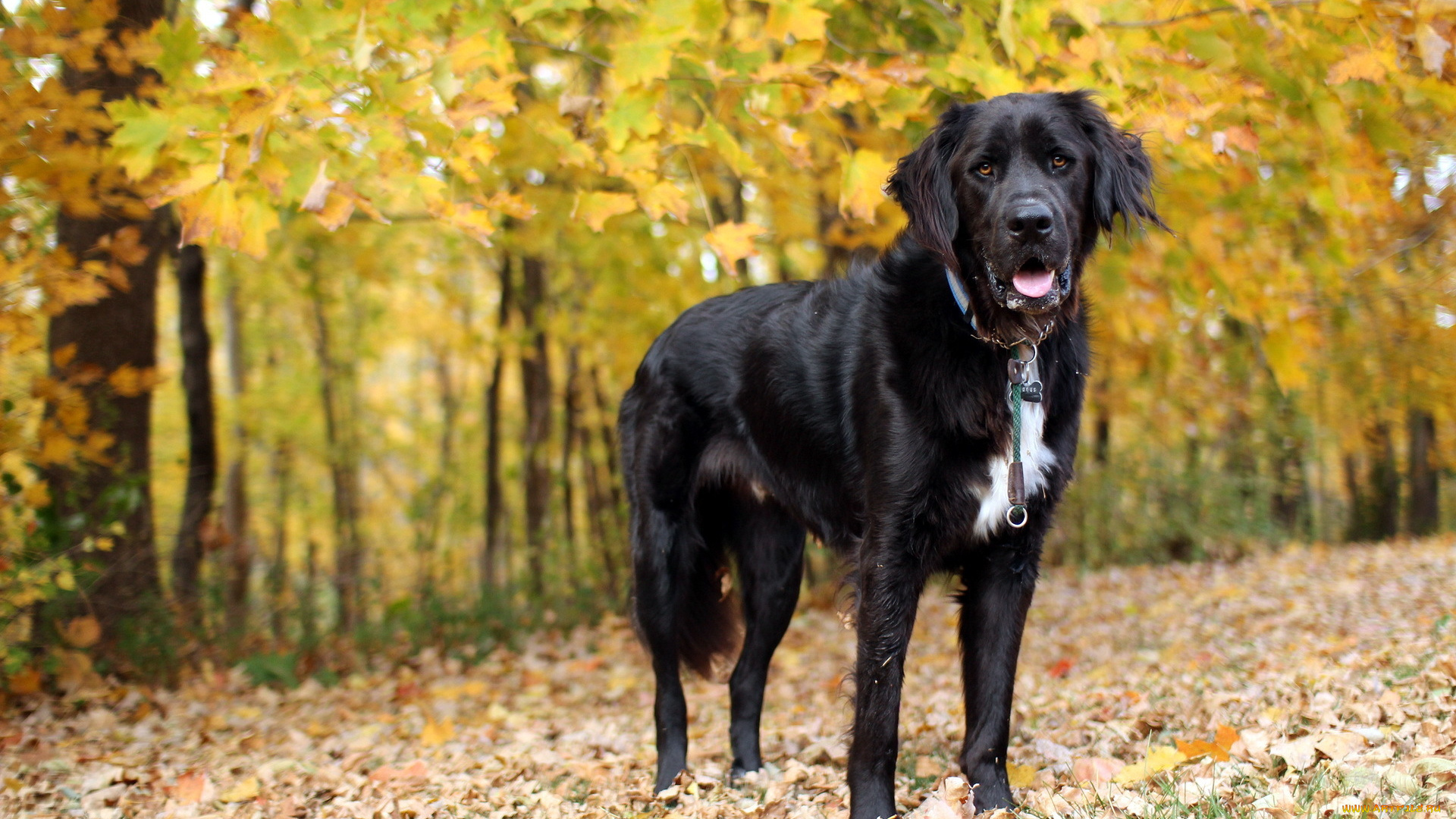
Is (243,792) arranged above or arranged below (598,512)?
below

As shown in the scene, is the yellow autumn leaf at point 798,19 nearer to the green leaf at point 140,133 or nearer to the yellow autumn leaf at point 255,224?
the yellow autumn leaf at point 255,224

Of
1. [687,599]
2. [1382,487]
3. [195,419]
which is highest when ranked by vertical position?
[195,419]

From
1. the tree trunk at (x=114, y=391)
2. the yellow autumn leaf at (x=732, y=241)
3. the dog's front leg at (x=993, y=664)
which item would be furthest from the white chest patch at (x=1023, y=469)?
the tree trunk at (x=114, y=391)

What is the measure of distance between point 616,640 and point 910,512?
4870 millimetres

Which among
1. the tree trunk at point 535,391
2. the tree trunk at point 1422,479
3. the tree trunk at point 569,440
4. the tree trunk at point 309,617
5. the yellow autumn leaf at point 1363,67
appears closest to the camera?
the yellow autumn leaf at point 1363,67

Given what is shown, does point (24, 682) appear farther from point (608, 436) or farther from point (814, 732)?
point (608, 436)

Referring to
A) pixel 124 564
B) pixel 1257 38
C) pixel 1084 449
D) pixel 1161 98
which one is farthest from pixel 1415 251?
pixel 124 564

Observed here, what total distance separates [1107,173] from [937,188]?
0.48 m

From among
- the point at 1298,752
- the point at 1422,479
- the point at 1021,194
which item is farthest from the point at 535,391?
the point at 1422,479

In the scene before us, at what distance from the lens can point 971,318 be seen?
2822 millimetres

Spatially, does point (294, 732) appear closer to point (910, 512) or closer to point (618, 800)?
point (618, 800)

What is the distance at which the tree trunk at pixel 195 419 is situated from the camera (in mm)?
6012

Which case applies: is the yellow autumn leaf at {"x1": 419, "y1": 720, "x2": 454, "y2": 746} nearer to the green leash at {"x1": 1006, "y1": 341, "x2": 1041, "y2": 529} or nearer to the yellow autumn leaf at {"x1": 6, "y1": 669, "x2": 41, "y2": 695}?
the yellow autumn leaf at {"x1": 6, "y1": 669, "x2": 41, "y2": 695}

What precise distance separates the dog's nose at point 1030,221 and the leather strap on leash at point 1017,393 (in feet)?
0.89
